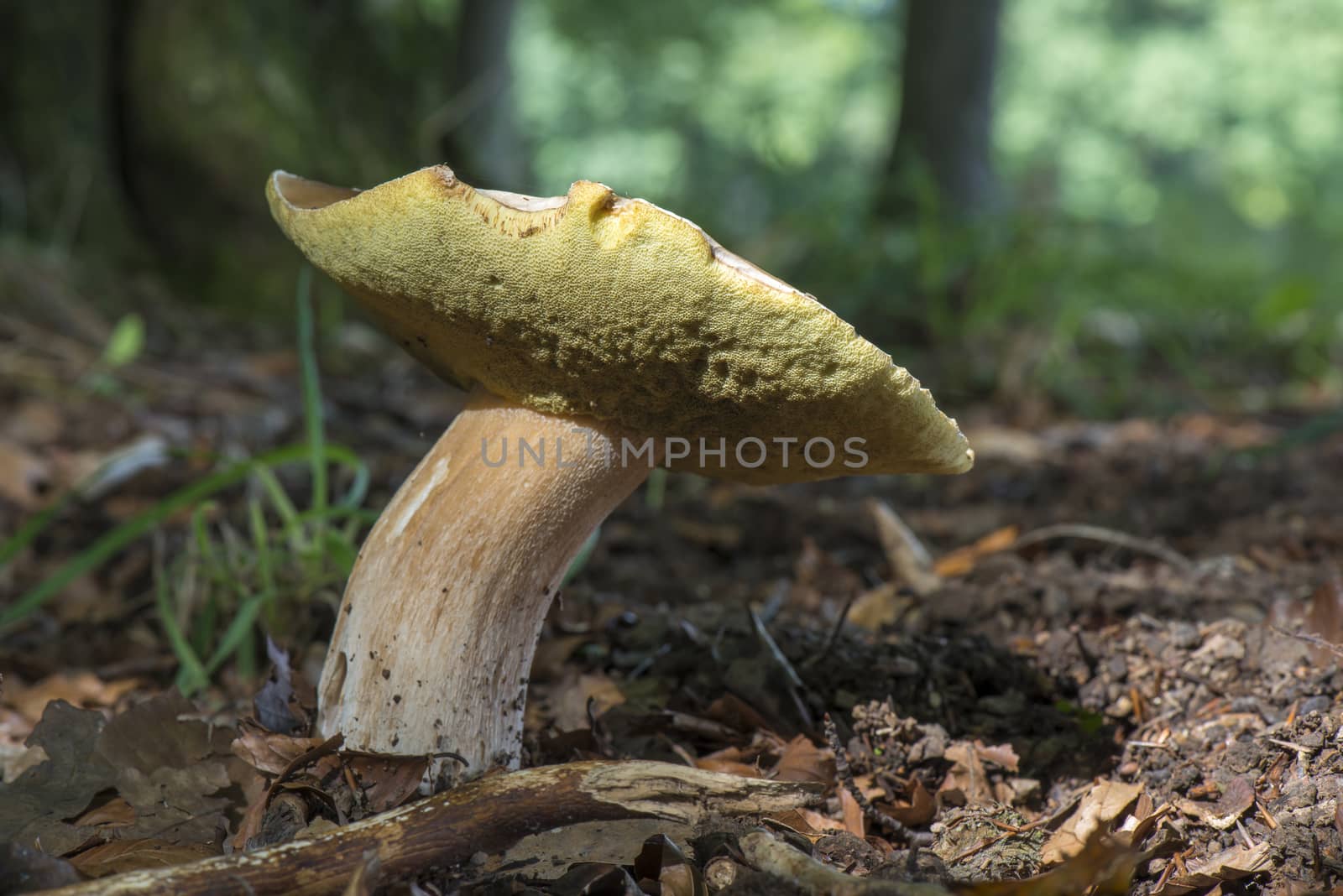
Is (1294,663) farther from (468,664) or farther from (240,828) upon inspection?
(240,828)

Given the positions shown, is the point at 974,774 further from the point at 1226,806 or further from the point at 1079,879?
the point at 1079,879

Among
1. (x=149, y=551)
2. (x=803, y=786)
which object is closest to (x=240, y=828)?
(x=803, y=786)

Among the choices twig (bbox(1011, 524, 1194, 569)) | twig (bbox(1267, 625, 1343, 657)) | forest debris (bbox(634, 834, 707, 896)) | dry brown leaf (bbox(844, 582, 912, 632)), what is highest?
twig (bbox(1011, 524, 1194, 569))

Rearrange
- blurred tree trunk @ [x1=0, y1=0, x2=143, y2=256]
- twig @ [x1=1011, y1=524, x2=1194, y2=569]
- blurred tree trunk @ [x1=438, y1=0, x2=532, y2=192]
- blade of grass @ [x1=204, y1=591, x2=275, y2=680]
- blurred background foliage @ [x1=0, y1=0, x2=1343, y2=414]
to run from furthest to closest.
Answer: blurred tree trunk @ [x1=438, y1=0, x2=532, y2=192], blurred background foliage @ [x1=0, y1=0, x2=1343, y2=414], blurred tree trunk @ [x1=0, y1=0, x2=143, y2=256], twig @ [x1=1011, y1=524, x2=1194, y2=569], blade of grass @ [x1=204, y1=591, x2=275, y2=680]

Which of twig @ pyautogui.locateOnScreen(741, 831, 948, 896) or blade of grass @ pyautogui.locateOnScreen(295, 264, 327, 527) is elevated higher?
blade of grass @ pyautogui.locateOnScreen(295, 264, 327, 527)

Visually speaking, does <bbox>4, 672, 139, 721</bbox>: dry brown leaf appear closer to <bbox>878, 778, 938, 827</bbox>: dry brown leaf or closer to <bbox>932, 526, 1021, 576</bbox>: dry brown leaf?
<bbox>878, 778, 938, 827</bbox>: dry brown leaf

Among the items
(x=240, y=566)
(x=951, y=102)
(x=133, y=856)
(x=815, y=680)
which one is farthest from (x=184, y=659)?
(x=951, y=102)

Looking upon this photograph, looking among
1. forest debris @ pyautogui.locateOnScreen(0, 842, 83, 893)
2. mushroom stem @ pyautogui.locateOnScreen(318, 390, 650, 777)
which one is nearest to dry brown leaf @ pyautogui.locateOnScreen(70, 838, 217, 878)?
forest debris @ pyautogui.locateOnScreen(0, 842, 83, 893)

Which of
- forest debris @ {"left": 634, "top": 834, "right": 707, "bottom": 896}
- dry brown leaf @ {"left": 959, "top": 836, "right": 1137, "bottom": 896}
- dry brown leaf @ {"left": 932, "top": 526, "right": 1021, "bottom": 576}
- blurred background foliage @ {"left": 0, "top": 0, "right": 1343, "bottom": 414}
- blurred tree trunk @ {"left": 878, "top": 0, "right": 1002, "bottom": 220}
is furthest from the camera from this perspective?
blurred tree trunk @ {"left": 878, "top": 0, "right": 1002, "bottom": 220}
